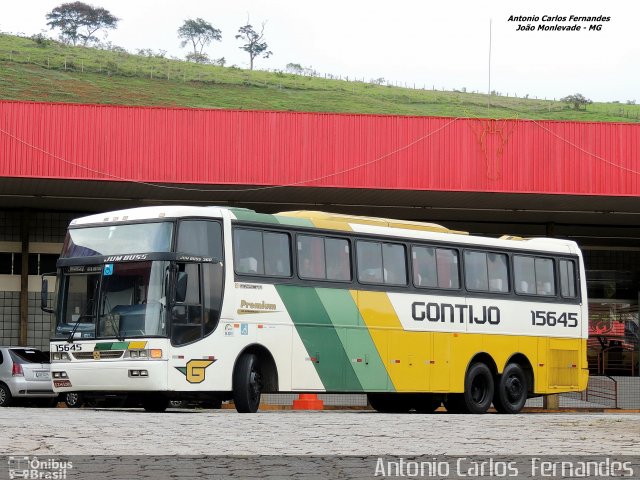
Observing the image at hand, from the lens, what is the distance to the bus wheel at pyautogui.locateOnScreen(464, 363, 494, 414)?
24.3 meters

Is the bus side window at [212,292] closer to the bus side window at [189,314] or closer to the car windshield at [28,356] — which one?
the bus side window at [189,314]

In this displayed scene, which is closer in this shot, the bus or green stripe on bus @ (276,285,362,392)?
the bus

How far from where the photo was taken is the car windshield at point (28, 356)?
1135 inches

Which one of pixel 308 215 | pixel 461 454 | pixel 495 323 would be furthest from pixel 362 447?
pixel 495 323

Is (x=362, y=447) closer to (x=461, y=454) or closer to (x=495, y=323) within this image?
(x=461, y=454)

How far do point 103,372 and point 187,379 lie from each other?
1356 millimetres

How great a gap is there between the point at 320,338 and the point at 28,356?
33.4ft

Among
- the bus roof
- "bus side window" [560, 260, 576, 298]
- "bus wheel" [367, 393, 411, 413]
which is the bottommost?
"bus wheel" [367, 393, 411, 413]

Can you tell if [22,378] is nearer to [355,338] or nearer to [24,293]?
[24,293]

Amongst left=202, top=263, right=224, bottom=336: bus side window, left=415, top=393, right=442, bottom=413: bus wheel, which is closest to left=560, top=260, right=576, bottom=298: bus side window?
left=415, top=393, right=442, bottom=413: bus wheel

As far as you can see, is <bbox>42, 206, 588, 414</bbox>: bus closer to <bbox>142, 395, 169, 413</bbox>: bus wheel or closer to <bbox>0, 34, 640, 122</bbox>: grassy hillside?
<bbox>142, 395, 169, 413</bbox>: bus wheel

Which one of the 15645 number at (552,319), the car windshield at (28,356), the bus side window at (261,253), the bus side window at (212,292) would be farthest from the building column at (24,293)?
the bus side window at (212,292)

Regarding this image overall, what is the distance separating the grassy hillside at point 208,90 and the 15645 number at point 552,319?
67172 millimetres

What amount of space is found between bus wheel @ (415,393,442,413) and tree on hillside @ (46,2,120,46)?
111551mm
